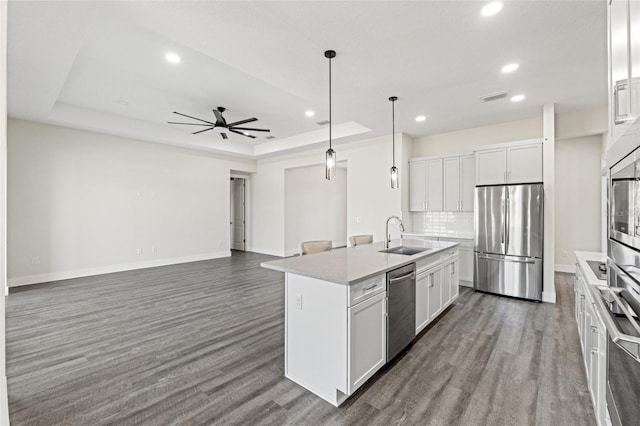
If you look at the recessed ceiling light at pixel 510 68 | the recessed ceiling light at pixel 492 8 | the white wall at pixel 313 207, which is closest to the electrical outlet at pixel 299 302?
the recessed ceiling light at pixel 492 8

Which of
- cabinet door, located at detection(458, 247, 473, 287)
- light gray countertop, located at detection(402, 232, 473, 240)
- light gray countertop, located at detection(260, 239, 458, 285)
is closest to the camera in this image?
light gray countertop, located at detection(260, 239, 458, 285)

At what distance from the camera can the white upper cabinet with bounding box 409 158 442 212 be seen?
584 centimetres

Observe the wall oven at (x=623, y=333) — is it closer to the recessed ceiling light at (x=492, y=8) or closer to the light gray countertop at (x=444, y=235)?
the recessed ceiling light at (x=492, y=8)

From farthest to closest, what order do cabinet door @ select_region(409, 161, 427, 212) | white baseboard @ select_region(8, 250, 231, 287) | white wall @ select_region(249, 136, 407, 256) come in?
white wall @ select_region(249, 136, 407, 256), cabinet door @ select_region(409, 161, 427, 212), white baseboard @ select_region(8, 250, 231, 287)

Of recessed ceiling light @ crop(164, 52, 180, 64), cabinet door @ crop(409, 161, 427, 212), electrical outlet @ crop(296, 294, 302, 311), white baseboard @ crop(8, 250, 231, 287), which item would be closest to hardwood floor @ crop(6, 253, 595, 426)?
electrical outlet @ crop(296, 294, 302, 311)

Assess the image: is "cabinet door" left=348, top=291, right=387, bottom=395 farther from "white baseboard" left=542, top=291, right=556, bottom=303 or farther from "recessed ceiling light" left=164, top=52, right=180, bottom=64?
"recessed ceiling light" left=164, top=52, right=180, bottom=64

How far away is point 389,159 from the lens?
6.29 m

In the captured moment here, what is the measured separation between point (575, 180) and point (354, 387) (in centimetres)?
628

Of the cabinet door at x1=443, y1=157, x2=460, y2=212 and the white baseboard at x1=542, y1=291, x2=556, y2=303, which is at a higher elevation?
the cabinet door at x1=443, y1=157, x2=460, y2=212

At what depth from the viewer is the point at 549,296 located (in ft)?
14.6

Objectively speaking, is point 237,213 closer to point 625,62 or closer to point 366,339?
point 366,339

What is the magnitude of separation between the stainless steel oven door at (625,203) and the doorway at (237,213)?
8978mm

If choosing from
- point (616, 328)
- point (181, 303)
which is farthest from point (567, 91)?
point (181, 303)

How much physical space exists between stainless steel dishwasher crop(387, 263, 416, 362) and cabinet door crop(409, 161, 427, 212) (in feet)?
11.0
